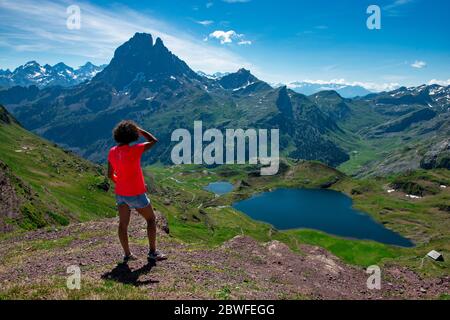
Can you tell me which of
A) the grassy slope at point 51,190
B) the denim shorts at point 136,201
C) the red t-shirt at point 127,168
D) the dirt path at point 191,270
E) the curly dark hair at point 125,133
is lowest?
the grassy slope at point 51,190

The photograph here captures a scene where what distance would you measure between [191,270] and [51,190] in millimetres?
87987

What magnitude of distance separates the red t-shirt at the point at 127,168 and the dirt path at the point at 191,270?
4.12 metres

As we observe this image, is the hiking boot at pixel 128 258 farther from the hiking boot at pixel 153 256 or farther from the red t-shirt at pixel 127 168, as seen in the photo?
the red t-shirt at pixel 127 168

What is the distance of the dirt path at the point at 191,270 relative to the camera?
1748cm

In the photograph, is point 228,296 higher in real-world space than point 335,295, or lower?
higher

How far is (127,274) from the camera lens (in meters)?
18.0

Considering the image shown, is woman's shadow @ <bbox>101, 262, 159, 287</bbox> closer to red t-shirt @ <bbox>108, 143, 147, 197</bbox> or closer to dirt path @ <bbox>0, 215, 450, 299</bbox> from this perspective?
dirt path @ <bbox>0, 215, 450, 299</bbox>

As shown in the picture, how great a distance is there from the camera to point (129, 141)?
16.5 metres

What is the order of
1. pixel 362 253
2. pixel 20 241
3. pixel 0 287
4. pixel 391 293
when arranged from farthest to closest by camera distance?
pixel 362 253 → pixel 20 241 → pixel 391 293 → pixel 0 287

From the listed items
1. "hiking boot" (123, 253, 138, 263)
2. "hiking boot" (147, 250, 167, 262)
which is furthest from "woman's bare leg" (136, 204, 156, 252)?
"hiking boot" (123, 253, 138, 263)

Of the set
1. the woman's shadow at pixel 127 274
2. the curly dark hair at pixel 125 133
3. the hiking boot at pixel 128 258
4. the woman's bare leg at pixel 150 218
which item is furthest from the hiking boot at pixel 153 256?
the curly dark hair at pixel 125 133
